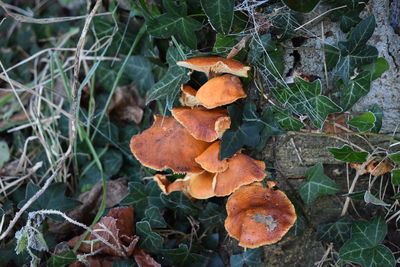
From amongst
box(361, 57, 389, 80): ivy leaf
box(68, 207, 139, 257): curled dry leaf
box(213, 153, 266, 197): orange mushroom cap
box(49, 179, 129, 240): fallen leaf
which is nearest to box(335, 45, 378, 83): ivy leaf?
box(361, 57, 389, 80): ivy leaf

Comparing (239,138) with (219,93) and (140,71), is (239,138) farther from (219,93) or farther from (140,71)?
(140,71)

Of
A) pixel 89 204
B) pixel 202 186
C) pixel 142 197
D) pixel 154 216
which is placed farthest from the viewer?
pixel 89 204

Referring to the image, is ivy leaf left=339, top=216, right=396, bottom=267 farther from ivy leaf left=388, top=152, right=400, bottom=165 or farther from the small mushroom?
the small mushroom

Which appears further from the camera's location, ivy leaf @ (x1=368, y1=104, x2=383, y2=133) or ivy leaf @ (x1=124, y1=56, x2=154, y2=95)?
ivy leaf @ (x1=124, y1=56, x2=154, y2=95)

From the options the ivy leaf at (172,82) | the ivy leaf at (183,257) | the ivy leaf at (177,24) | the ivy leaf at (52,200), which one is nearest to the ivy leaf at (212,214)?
the ivy leaf at (183,257)

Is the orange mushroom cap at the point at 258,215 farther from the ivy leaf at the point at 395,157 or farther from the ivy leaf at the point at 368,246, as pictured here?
the ivy leaf at the point at 395,157

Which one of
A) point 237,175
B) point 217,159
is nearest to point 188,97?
point 217,159

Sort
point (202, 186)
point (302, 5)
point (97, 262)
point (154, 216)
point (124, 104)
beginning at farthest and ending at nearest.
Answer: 1. point (124, 104)
2. point (154, 216)
3. point (97, 262)
4. point (202, 186)
5. point (302, 5)
